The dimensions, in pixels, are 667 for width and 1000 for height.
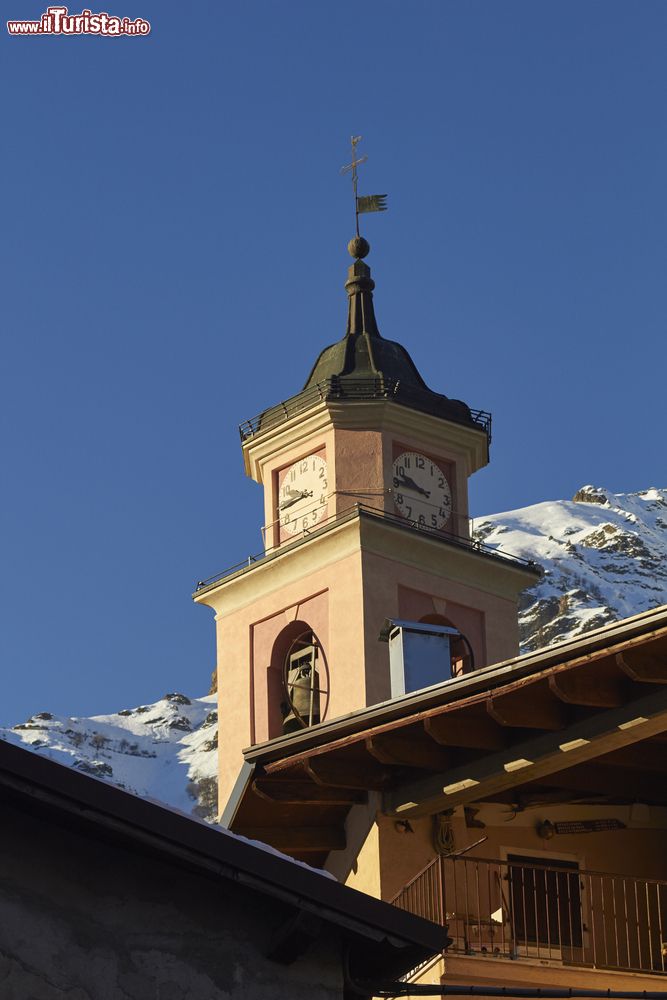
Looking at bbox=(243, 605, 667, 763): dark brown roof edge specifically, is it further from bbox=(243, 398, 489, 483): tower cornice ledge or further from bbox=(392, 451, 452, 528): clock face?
bbox=(243, 398, 489, 483): tower cornice ledge

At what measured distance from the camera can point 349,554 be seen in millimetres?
26891

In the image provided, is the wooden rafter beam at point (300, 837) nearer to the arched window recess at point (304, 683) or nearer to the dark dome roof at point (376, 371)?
the arched window recess at point (304, 683)

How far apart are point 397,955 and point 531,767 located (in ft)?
15.9

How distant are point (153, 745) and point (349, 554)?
15311 cm

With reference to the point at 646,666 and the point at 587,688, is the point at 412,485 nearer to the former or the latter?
the point at 587,688

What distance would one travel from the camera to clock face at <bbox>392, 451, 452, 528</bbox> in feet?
92.6

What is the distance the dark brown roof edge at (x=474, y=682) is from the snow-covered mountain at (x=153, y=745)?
138 meters

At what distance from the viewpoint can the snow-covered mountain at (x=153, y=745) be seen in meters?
164

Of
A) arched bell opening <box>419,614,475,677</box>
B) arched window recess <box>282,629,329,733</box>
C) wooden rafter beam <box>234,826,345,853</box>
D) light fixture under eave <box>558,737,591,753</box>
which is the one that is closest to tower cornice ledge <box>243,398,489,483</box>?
arched bell opening <box>419,614,475,677</box>

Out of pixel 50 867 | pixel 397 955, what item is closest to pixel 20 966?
pixel 50 867

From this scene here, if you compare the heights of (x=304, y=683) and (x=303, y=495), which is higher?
(x=303, y=495)

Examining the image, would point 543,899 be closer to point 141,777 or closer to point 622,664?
point 622,664

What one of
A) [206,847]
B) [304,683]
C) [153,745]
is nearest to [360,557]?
[304,683]

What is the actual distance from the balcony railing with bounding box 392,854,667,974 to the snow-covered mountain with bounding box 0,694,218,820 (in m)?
138
